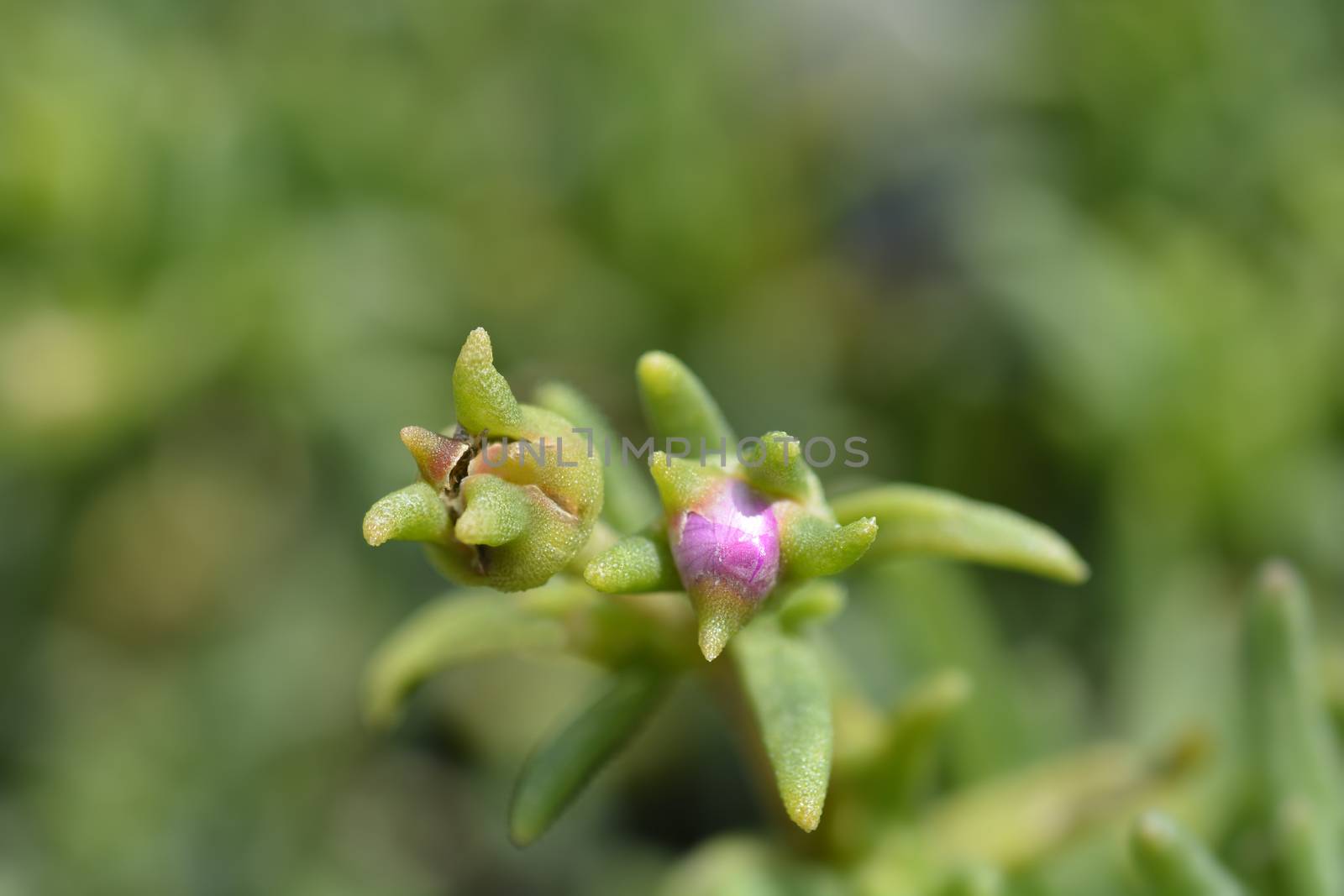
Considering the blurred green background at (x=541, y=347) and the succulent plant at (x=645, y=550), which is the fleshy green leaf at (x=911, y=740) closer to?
the succulent plant at (x=645, y=550)

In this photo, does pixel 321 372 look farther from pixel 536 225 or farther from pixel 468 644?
pixel 468 644

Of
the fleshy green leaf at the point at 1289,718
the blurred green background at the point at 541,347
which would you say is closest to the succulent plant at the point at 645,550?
the fleshy green leaf at the point at 1289,718

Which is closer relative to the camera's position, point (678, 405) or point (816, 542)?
point (816, 542)

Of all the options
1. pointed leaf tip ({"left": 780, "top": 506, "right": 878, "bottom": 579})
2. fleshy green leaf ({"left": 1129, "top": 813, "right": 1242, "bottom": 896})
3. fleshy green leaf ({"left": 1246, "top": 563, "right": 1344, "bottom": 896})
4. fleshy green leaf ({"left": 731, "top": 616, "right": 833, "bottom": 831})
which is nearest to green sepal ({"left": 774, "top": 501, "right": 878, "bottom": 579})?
pointed leaf tip ({"left": 780, "top": 506, "right": 878, "bottom": 579})

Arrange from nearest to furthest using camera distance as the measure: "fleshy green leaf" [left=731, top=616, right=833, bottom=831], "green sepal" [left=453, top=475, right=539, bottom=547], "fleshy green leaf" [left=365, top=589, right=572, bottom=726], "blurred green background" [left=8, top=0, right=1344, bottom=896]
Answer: "green sepal" [left=453, top=475, right=539, bottom=547], "fleshy green leaf" [left=731, top=616, right=833, bottom=831], "fleshy green leaf" [left=365, top=589, right=572, bottom=726], "blurred green background" [left=8, top=0, right=1344, bottom=896]

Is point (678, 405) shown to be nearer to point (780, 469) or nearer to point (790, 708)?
point (780, 469)

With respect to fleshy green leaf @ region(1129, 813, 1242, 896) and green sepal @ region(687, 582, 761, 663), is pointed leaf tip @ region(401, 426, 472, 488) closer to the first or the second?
green sepal @ region(687, 582, 761, 663)

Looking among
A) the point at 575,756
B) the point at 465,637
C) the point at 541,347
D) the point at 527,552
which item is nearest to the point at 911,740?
the point at 575,756
